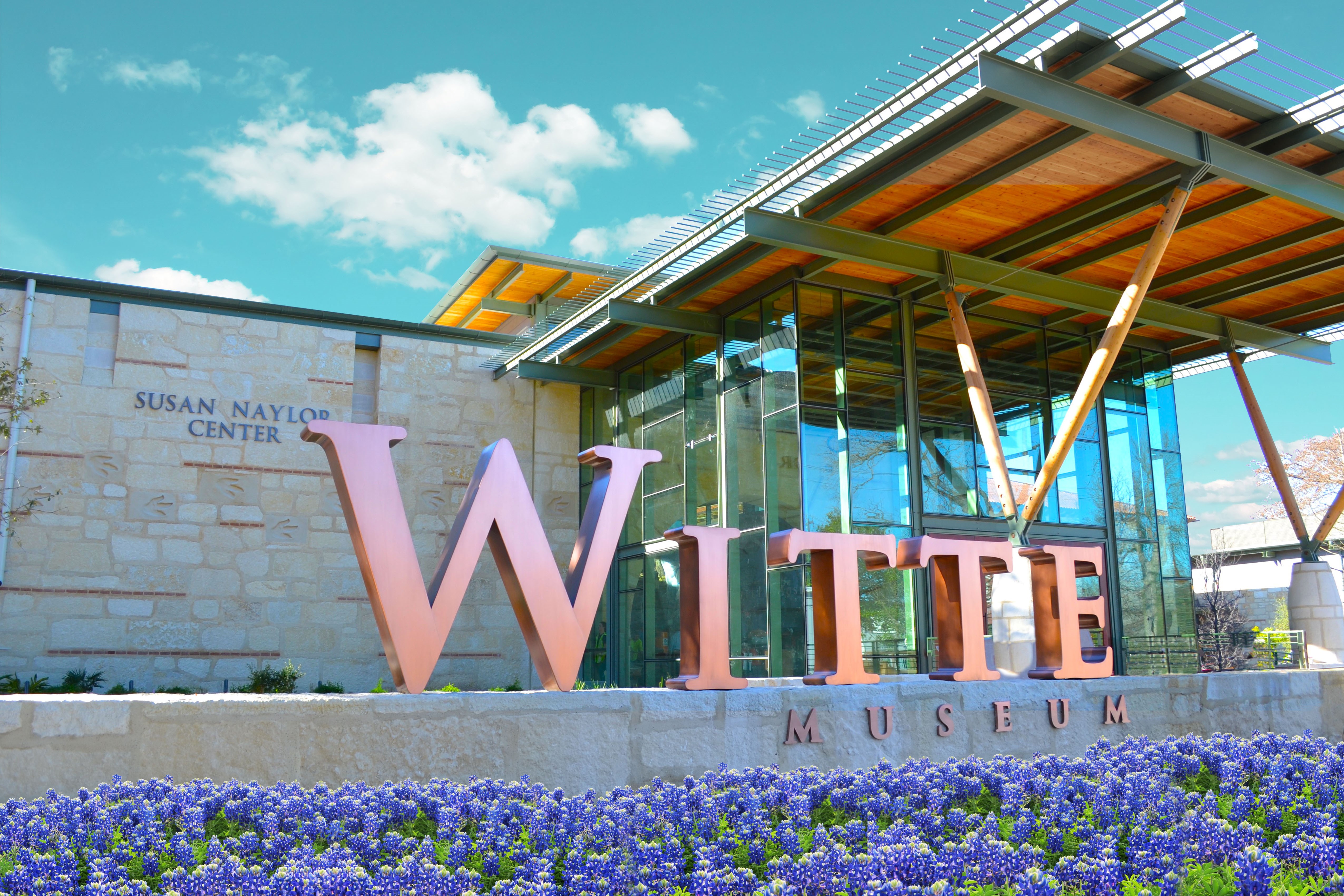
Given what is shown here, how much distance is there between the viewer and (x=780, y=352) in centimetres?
1554

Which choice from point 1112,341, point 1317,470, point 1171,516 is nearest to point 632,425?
point 1112,341

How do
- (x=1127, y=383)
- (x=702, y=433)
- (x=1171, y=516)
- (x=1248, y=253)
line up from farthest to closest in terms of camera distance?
(x=1127, y=383) → (x=1171, y=516) → (x=702, y=433) → (x=1248, y=253)

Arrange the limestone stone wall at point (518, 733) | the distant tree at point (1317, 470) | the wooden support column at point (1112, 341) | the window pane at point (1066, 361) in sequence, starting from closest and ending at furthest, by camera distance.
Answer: the limestone stone wall at point (518, 733) < the wooden support column at point (1112, 341) < the window pane at point (1066, 361) < the distant tree at point (1317, 470)

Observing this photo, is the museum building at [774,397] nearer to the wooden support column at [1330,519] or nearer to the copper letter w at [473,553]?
the wooden support column at [1330,519]

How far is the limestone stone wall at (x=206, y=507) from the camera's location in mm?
15453

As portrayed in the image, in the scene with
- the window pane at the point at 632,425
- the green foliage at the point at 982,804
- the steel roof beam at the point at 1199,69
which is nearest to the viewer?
the green foliage at the point at 982,804

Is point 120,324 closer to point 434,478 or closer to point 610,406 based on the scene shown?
point 434,478

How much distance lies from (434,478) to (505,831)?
1464 centimetres

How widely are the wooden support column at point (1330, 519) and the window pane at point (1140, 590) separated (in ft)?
8.29

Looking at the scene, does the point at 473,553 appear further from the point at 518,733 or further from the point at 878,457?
the point at 878,457

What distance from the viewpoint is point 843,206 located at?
13.2 meters

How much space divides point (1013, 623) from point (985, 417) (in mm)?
3569

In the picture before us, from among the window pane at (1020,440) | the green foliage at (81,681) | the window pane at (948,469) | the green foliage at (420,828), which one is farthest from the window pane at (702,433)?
the green foliage at (420,828)

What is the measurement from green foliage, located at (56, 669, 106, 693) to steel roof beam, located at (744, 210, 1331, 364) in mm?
11288
